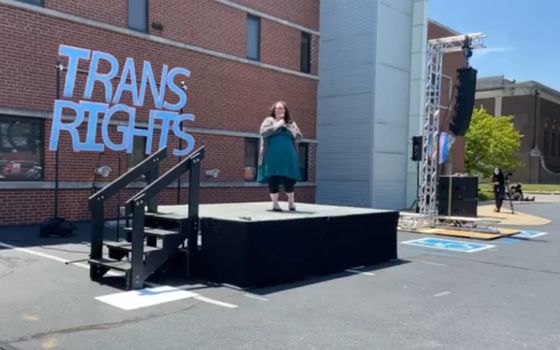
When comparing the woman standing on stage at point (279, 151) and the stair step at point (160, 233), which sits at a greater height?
the woman standing on stage at point (279, 151)

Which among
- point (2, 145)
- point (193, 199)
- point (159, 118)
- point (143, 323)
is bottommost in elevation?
point (143, 323)

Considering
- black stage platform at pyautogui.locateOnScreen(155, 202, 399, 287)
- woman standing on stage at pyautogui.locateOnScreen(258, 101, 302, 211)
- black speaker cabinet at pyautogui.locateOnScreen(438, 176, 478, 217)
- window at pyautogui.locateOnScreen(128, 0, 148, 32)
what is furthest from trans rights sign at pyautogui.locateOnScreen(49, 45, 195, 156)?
black speaker cabinet at pyautogui.locateOnScreen(438, 176, 478, 217)

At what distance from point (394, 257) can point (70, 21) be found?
936 cm

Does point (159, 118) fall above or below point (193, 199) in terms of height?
above

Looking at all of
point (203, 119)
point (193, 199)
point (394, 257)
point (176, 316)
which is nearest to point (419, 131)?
point (203, 119)

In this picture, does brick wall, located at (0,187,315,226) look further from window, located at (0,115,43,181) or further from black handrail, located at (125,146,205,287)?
black handrail, located at (125,146,205,287)

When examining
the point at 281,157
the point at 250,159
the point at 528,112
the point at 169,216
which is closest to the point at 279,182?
the point at 281,157

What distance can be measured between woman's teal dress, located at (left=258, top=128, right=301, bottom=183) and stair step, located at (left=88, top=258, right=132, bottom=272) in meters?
2.39

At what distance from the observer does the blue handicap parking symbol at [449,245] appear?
10.6 metres

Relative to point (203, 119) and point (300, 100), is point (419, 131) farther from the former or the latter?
point (203, 119)

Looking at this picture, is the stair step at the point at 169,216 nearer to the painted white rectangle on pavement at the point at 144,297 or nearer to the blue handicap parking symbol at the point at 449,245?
the painted white rectangle on pavement at the point at 144,297

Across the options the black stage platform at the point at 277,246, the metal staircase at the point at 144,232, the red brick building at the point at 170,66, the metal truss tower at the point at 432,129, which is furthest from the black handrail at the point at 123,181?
the metal truss tower at the point at 432,129

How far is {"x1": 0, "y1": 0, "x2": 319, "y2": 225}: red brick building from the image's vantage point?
448 inches

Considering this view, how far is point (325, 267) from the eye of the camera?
24.2ft
